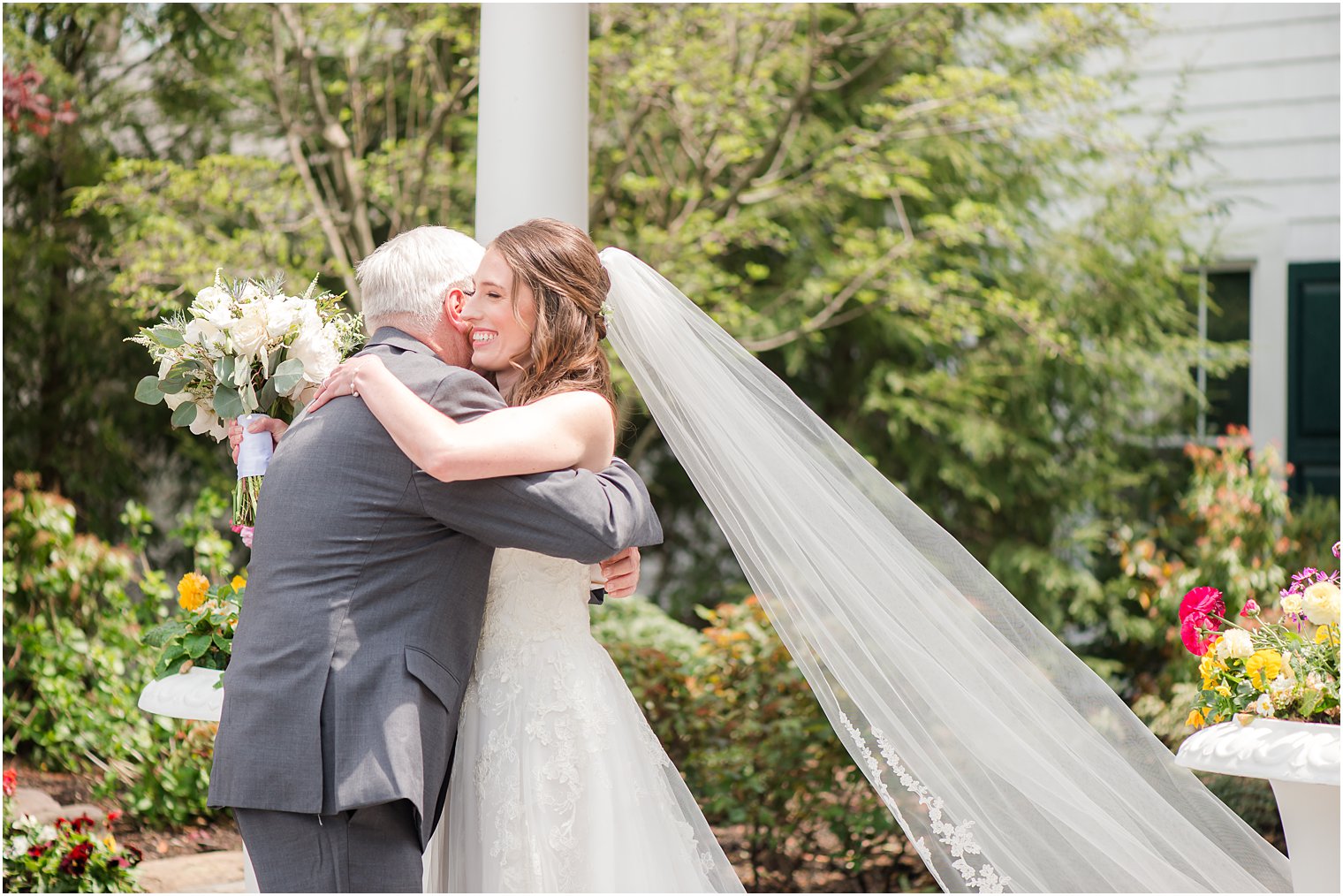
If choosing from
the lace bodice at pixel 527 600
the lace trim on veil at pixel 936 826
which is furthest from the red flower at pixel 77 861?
the lace trim on veil at pixel 936 826

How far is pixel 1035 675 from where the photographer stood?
2836 mm

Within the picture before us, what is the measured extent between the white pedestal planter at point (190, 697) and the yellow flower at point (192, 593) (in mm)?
192

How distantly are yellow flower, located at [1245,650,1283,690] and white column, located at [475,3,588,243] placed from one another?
210 centimetres

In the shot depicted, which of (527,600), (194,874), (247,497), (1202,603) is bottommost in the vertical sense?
(194,874)

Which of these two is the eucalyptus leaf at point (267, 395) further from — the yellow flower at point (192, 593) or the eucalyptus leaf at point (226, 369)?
the yellow flower at point (192, 593)

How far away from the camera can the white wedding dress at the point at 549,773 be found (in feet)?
7.97

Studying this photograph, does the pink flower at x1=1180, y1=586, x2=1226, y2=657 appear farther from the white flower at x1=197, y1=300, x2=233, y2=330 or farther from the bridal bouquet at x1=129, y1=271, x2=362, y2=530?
the white flower at x1=197, y1=300, x2=233, y2=330

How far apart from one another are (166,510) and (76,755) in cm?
241

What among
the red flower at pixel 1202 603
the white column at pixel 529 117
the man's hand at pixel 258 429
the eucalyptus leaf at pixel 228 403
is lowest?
the red flower at pixel 1202 603

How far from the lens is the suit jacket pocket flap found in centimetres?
222

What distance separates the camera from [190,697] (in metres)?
3.30

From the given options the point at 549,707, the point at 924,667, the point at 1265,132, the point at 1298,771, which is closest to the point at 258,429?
the point at 549,707

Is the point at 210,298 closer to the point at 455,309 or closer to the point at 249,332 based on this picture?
the point at 249,332

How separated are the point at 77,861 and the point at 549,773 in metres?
2.57
